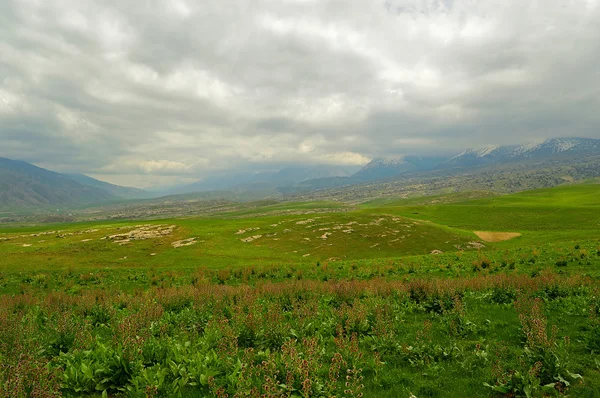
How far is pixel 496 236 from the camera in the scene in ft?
220

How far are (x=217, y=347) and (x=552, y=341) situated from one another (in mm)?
10822

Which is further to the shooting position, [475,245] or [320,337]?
[475,245]

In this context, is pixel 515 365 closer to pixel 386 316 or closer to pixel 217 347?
pixel 386 316

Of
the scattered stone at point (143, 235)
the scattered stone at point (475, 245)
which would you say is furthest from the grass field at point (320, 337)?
the scattered stone at point (143, 235)

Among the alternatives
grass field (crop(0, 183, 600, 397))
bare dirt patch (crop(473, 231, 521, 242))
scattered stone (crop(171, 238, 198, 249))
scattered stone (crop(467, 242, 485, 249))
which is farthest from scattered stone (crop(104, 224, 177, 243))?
bare dirt patch (crop(473, 231, 521, 242))

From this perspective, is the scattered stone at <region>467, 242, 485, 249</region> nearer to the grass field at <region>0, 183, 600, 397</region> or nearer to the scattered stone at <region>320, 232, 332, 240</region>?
the grass field at <region>0, 183, 600, 397</region>

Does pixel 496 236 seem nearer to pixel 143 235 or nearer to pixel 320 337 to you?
pixel 320 337

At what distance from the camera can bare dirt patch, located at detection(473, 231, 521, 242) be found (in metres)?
63.8

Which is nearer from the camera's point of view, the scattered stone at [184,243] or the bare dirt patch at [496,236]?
the scattered stone at [184,243]

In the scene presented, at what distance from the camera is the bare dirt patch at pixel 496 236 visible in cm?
6375

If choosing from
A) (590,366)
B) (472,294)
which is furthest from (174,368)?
(472,294)

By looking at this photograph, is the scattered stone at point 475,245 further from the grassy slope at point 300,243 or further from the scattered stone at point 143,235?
the scattered stone at point 143,235

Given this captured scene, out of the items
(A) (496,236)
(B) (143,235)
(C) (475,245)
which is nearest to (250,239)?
(B) (143,235)

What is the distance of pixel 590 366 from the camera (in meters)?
8.77
